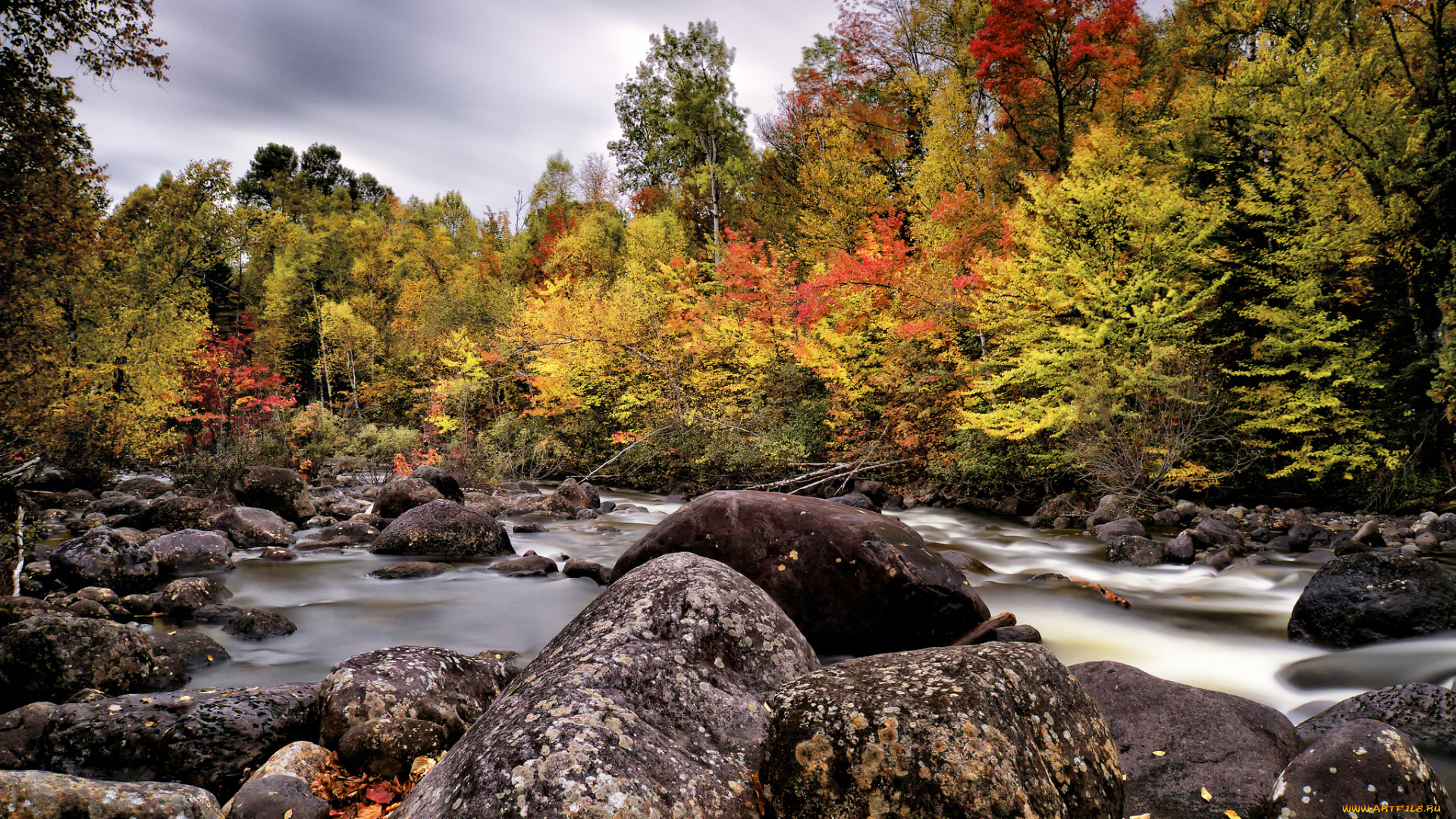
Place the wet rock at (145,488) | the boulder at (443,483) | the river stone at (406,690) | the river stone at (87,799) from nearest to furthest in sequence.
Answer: the river stone at (87,799) → the river stone at (406,690) → the boulder at (443,483) → the wet rock at (145,488)

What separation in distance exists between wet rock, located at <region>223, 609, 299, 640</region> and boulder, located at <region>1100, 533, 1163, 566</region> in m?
10.1

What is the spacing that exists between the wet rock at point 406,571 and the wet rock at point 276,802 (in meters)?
5.80

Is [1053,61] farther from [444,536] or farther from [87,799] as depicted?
[87,799]

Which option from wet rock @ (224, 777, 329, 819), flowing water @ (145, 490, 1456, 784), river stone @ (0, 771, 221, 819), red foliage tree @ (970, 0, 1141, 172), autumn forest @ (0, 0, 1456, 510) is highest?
red foliage tree @ (970, 0, 1141, 172)

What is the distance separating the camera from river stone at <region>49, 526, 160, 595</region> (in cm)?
710

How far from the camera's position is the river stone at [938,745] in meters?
2.34

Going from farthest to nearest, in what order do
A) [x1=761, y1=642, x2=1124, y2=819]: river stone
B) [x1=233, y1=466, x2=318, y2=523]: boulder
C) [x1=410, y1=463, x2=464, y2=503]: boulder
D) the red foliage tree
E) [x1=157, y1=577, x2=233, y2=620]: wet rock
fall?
1. the red foliage tree
2. [x1=410, y1=463, x2=464, y2=503]: boulder
3. [x1=233, y1=466, x2=318, y2=523]: boulder
4. [x1=157, y1=577, x2=233, y2=620]: wet rock
5. [x1=761, y1=642, x2=1124, y2=819]: river stone

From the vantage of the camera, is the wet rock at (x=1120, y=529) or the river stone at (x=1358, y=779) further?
the wet rock at (x=1120, y=529)

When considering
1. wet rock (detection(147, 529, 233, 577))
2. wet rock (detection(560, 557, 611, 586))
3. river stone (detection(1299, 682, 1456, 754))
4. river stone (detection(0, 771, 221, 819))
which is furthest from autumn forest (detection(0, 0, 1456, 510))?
river stone (detection(0, 771, 221, 819))

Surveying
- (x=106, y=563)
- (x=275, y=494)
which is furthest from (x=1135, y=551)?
(x=275, y=494)

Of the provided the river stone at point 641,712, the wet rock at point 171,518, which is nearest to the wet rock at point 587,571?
the river stone at point 641,712

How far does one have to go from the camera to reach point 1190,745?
3533 mm

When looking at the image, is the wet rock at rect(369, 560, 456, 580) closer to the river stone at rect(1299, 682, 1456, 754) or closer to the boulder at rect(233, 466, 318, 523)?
the boulder at rect(233, 466, 318, 523)

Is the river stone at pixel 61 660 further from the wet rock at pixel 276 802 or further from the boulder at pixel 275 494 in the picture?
the boulder at pixel 275 494
